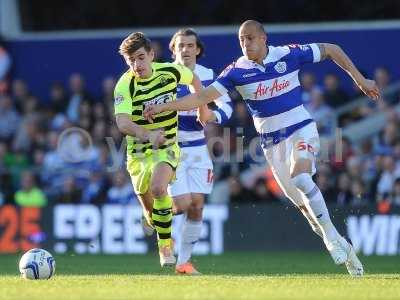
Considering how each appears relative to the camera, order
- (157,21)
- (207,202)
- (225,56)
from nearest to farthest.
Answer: (207,202)
(225,56)
(157,21)

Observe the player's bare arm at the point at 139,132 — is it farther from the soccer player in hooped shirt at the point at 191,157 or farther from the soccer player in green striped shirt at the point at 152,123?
the soccer player in hooped shirt at the point at 191,157

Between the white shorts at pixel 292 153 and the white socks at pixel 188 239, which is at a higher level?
the white shorts at pixel 292 153

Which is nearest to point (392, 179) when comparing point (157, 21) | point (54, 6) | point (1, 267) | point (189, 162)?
point (189, 162)

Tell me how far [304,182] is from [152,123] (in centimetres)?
172

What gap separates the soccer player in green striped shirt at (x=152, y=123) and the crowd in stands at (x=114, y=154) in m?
5.35

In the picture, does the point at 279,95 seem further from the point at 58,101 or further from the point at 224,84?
the point at 58,101

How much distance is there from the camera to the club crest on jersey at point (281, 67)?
12.0 meters

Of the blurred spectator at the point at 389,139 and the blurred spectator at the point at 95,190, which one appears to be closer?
the blurred spectator at the point at 389,139

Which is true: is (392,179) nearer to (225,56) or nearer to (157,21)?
(225,56)

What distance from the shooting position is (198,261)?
15.2 m

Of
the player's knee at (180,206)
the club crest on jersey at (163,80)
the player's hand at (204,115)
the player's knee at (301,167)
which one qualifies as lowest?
the player's knee at (180,206)

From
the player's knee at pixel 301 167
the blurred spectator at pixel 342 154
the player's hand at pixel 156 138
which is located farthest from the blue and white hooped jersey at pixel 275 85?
the blurred spectator at pixel 342 154

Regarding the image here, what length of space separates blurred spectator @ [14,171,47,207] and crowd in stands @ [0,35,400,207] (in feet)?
0.05

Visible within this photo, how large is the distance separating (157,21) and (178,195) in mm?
11123
